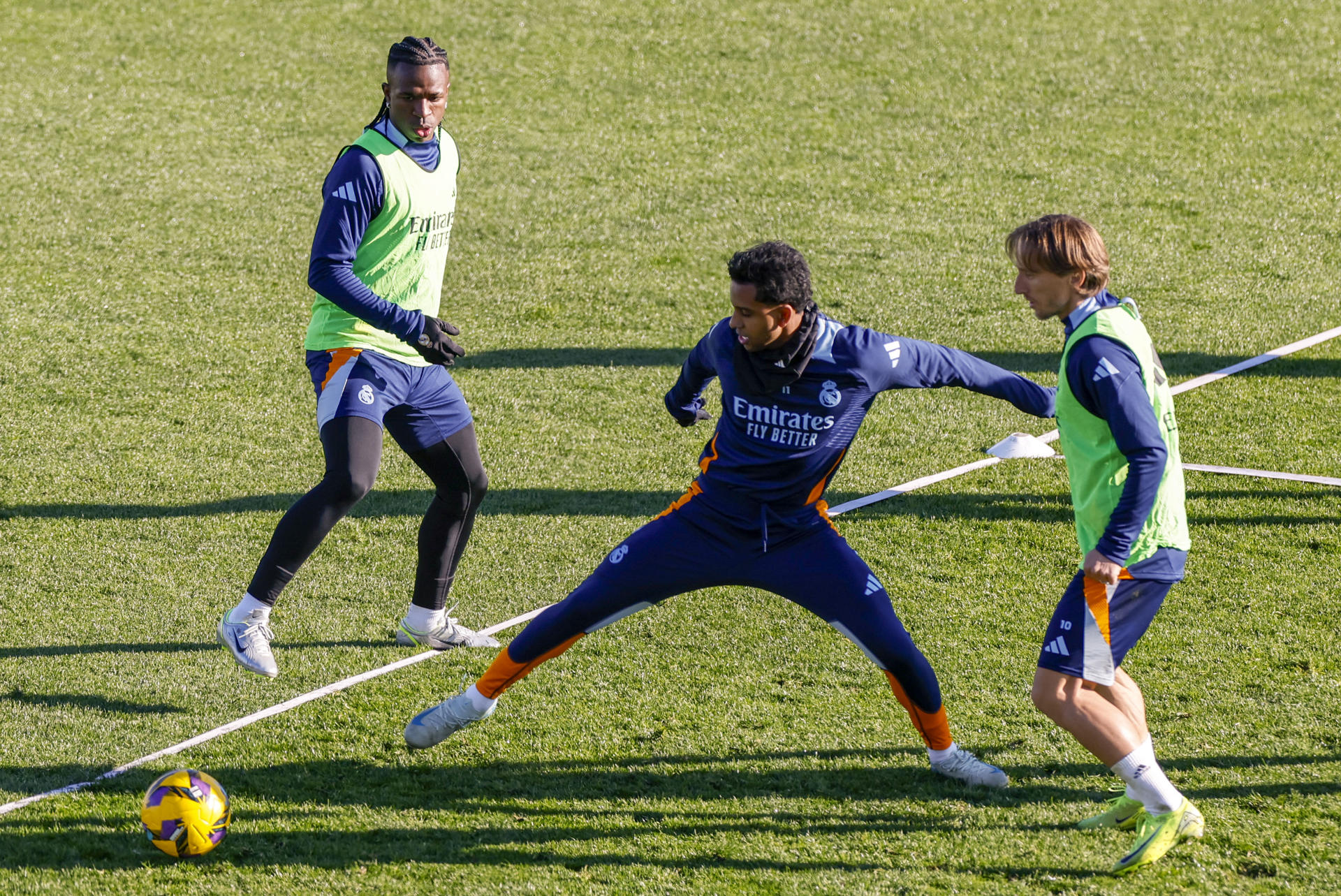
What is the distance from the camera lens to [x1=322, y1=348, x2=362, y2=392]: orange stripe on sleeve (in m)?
5.49

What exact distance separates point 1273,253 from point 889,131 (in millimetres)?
3963

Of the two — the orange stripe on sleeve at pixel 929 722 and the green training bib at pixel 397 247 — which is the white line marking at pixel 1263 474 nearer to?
the orange stripe on sleeve at pixel 929 722

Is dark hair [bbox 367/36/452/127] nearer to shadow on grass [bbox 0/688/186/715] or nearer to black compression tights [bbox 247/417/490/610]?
black compression tights [bbox 247/417/490/610]

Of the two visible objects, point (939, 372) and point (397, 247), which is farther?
point (397, 247)

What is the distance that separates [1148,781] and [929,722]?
2.49 feet

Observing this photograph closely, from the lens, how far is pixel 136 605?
633 cm

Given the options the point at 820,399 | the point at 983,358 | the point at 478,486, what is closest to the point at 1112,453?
the point at 820,399

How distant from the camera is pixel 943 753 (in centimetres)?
489

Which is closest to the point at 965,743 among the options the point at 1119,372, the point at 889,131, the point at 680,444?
the point at 1119,372

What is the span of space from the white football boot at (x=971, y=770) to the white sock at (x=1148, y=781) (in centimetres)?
58

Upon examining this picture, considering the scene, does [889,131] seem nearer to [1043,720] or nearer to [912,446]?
[912,446]

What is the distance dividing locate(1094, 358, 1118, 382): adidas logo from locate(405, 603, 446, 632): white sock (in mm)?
3048

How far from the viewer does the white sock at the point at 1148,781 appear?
428cm

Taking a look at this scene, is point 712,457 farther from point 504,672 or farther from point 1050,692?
point 1050,692
